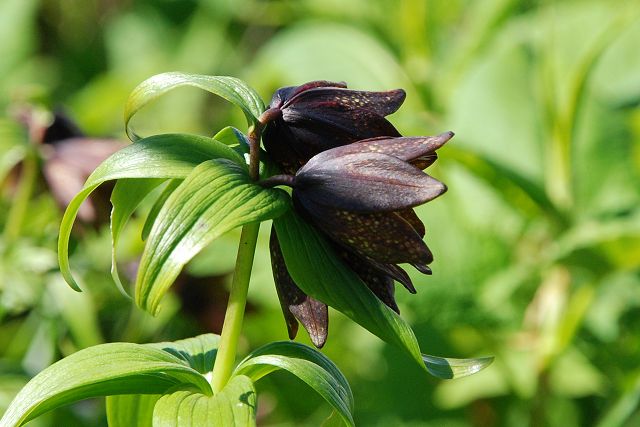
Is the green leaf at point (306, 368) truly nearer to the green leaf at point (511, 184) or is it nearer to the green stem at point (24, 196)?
the green stem at point (24, 196)

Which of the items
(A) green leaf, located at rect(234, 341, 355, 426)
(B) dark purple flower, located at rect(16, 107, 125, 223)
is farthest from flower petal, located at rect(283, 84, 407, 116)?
(B) dark purple flower, located at rect(16, 107, 125, 223)

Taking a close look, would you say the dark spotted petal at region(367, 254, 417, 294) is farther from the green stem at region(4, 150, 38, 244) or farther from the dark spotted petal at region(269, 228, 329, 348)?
the green stem at region(4, 150, 38, 244)

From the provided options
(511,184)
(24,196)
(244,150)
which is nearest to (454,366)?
(244,150)

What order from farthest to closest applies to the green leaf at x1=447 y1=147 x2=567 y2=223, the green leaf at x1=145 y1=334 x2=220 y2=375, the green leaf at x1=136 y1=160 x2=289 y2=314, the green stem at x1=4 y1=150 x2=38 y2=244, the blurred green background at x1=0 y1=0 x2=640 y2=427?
the green leaf at x1=447 y1=147 x2=567 y2=223 → the blurred green background at x1=0 y1=0 x2=640 y2=427 → the green stem at x1=4 y1=150 x2=38 y2=244 → the green leaf at x1=145 y1=334 x2=220 y2=375 → the green leaf at x1=136 y1=160 x2=289 y2=314

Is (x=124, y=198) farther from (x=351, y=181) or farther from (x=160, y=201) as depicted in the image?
(x=351, y=181)

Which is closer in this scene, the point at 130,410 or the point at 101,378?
the point at 101,378

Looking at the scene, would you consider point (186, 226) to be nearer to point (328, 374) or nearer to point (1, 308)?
point (328, 374)

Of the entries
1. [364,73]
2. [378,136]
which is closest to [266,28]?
[364,73]
